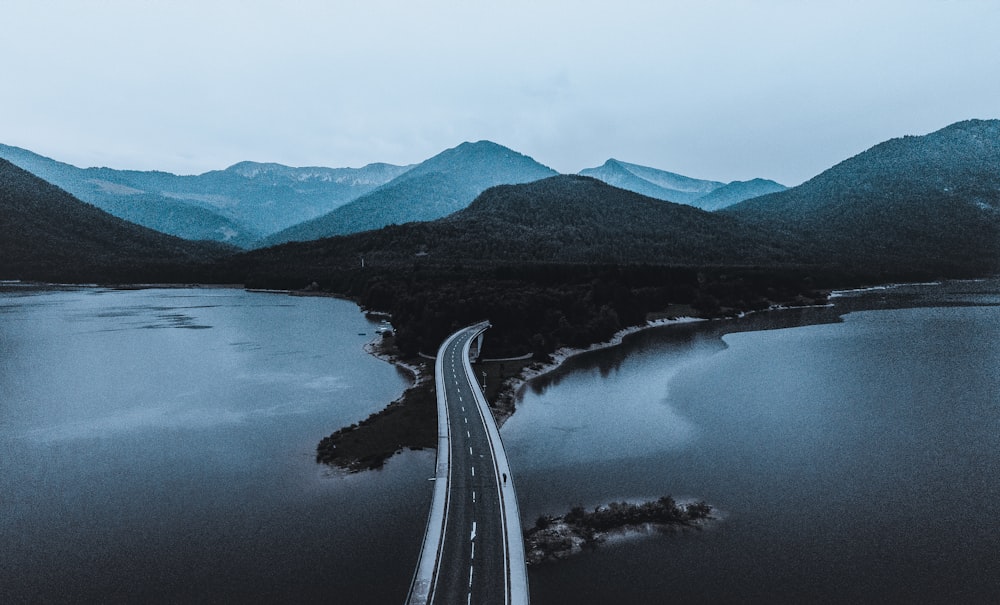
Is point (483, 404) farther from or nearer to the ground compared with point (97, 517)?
farther from the ground

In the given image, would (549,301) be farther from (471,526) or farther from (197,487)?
(471,526)

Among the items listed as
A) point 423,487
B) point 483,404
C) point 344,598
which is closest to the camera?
point 344,598

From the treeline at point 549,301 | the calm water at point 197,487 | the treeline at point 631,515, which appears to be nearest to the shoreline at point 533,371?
the treeline at point 549,301

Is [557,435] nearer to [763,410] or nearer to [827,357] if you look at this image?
[763,410]

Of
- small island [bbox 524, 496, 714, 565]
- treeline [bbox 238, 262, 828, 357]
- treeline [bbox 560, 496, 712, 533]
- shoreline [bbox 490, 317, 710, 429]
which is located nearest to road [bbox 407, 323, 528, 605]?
small island [bbox 524, 496, 714, 565]

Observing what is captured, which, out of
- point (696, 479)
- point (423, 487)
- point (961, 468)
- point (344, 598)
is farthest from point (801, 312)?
point (344, 598)

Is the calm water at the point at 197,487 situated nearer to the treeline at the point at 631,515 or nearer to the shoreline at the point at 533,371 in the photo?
the treeline at the point at 631,515

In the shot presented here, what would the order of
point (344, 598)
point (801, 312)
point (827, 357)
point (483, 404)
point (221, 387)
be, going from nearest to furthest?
point (344, 598) < point (483, 404) < point (221, 387) < point (827, 357) < point (801, 312)
